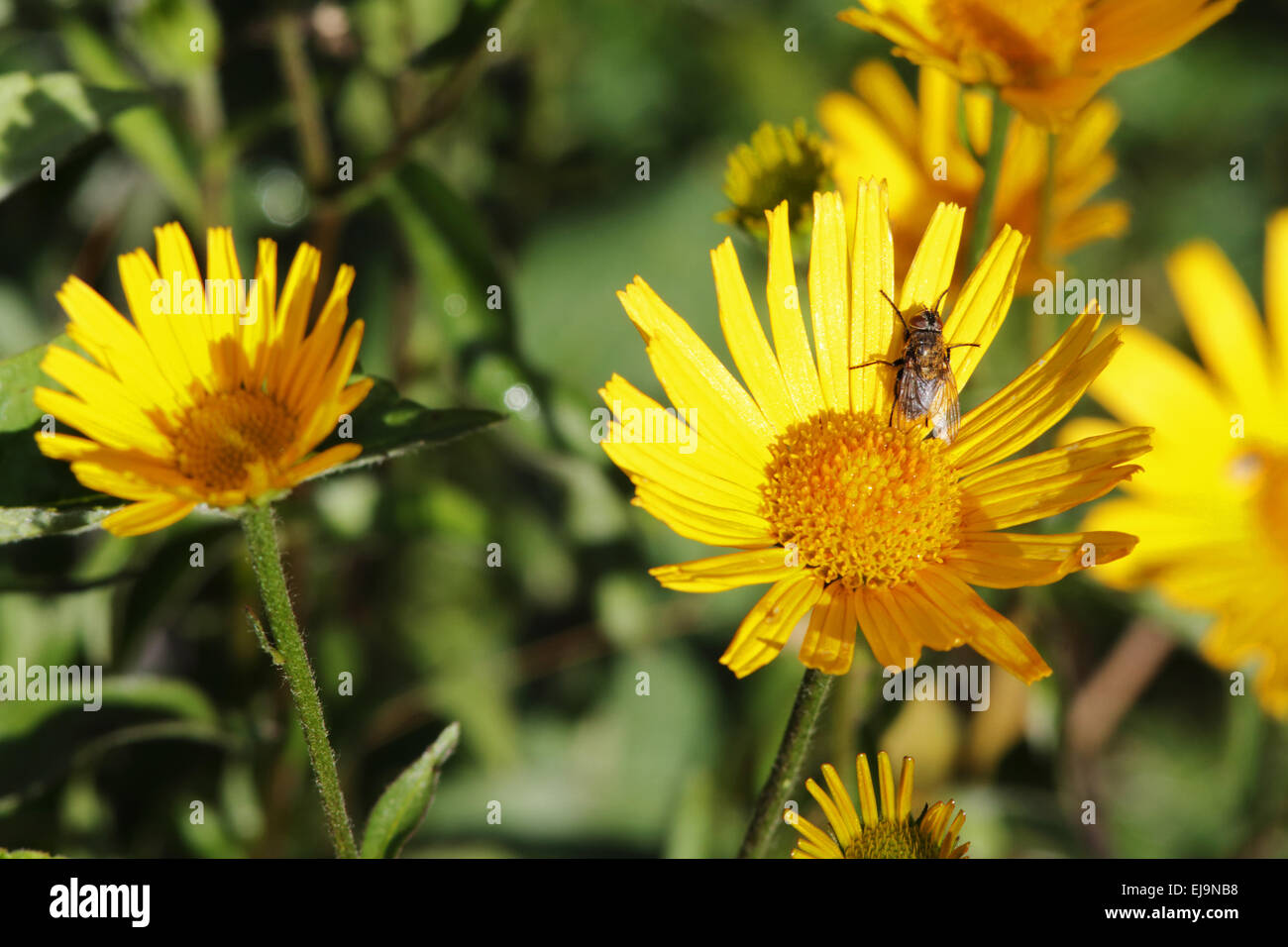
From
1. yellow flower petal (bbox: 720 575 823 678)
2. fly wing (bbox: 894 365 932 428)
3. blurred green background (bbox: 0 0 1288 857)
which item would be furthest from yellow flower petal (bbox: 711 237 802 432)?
blurred green background (bbox: 0 0 1288 857)

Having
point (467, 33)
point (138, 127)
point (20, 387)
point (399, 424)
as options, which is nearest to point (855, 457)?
point (399, 424)

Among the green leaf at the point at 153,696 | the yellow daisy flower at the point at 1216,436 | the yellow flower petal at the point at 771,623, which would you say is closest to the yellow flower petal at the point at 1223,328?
the yellow daisy flower at the point at 1216,436

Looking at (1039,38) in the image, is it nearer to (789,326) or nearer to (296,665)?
(789,326)

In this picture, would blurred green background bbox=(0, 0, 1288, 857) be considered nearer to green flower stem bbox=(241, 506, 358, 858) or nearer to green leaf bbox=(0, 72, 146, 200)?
green leaf bbox=(0, 72, 146, 200)

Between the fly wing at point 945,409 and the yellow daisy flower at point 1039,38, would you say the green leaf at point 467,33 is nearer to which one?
the yellow daisy flower at point 1039,38
